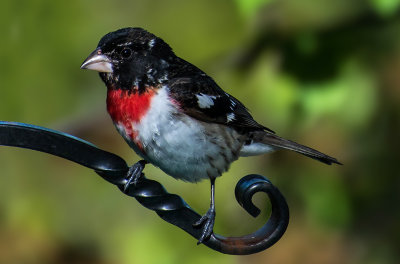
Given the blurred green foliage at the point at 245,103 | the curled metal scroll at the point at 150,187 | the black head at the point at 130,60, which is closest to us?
the curled metal scroll at the point at 150,187

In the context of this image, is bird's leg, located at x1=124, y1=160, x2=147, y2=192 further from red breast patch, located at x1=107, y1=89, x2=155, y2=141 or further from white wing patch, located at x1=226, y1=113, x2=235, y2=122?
white wing patch, located at x1=226, y1=113, x2=235, y2=122

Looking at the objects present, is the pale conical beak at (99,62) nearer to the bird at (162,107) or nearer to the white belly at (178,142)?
the bird at (162,107)

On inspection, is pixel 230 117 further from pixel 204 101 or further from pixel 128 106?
pixel 128 106

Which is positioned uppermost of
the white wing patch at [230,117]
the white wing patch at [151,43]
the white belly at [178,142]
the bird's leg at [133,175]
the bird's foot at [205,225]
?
the white wing patch at [151,43]

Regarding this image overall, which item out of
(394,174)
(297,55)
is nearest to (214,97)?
(297,55)

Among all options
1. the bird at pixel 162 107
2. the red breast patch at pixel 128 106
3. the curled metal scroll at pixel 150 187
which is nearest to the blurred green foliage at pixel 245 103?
the bird at pixel 162 107

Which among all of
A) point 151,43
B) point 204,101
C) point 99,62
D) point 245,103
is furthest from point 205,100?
point 245,103
